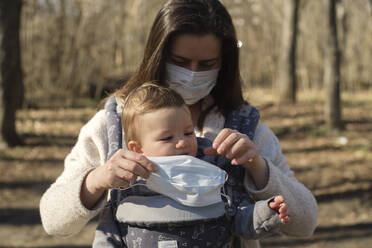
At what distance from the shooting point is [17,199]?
17.7 ft

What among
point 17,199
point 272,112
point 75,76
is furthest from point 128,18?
point 17,199

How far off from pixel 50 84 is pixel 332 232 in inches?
288

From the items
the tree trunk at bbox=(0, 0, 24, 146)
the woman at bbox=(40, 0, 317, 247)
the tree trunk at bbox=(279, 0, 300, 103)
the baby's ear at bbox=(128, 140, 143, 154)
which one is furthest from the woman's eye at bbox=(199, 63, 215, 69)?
the tree trunk at bbox=(279, 0, 300, 103)

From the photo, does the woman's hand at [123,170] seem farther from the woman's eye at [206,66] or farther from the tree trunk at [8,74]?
the tree trunk at [8,74]

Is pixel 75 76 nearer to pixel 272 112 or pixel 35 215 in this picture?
pixel 272 112

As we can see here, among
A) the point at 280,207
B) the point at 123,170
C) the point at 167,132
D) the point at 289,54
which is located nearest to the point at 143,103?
the point at 167,132

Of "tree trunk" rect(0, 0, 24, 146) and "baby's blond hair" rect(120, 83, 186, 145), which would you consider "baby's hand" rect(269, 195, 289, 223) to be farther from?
"tree trunk" rect(0, 0, 24, 146)

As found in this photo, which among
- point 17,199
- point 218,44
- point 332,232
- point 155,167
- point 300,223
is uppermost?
point 218,44

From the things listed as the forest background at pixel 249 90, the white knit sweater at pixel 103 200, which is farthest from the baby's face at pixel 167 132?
the forest background at pixel 249 90

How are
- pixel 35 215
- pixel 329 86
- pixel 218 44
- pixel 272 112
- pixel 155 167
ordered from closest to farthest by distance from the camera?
pixel 155 167 < pixel 218 44 < pixel 35 215 < pixel 329 86 < pixel 272 112

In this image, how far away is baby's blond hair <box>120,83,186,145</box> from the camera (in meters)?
1.72

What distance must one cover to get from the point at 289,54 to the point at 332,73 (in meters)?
3.04

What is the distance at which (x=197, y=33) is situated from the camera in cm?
190

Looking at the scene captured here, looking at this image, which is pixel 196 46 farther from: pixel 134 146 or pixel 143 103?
pixel 134 146
